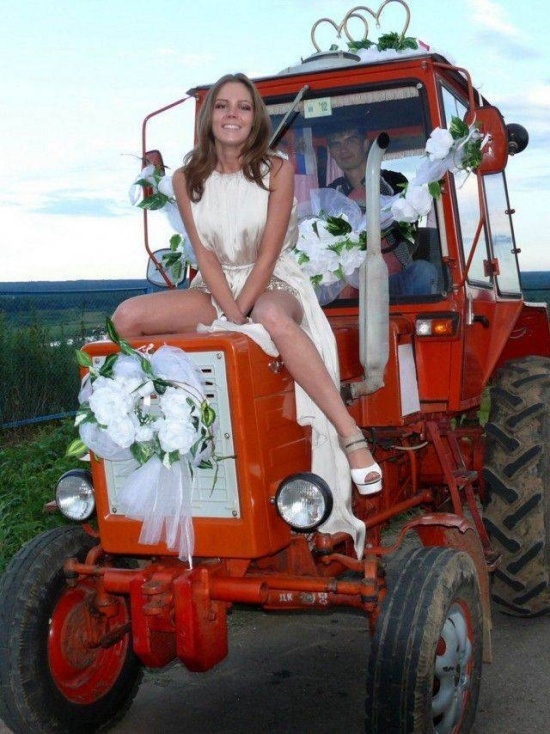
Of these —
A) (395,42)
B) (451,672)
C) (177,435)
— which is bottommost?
(451,672)

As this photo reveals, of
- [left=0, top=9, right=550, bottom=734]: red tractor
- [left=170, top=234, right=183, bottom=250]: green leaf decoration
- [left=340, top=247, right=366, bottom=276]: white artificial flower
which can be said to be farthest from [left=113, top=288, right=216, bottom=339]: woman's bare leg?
[left=170, top=234, right=183, bottom=250]: green leaf decoration

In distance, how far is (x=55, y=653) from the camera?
12.9ft

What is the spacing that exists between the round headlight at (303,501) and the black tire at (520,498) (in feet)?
6.01

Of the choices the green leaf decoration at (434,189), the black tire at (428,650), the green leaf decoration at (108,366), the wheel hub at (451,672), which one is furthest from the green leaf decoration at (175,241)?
the wheel hub at (451,672)

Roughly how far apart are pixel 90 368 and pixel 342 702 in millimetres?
1868

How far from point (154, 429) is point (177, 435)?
4.7 inches

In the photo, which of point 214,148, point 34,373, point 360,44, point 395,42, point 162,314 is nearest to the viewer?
point 162,314

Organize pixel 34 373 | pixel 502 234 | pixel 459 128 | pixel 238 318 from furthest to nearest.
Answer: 1. pixel 34 373
2. pixel 502 234
3. pixel 459 128
4. pixel 238 318

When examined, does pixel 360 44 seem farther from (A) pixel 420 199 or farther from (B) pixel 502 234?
(B) pixel 502 234

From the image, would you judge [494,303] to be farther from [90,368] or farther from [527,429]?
[90,368]

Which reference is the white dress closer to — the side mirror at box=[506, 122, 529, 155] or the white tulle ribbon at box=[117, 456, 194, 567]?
the white tulle ribbon at box=[117, 456, 194, 567]

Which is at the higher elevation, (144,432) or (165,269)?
(165,269)

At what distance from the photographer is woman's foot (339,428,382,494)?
365 cm

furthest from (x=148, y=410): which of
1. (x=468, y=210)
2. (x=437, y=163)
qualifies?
(x=468, y=210)
